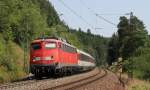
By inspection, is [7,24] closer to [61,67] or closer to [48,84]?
[61,67]

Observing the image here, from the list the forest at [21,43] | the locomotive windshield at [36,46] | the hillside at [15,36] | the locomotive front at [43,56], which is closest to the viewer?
the locomotive front at [43,56]

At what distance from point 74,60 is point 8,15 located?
16453 mm

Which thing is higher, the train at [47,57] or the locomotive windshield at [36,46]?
the locomotive windshield at [36,46]

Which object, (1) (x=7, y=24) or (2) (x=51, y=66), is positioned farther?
(1) (x=7, y=24)

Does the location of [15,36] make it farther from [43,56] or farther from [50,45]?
[43,56]

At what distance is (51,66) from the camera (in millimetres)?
38969

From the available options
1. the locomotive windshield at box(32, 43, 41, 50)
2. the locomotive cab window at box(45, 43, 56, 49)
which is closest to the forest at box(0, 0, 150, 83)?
the locomotive windshield at box(32, 43, 41, 50)

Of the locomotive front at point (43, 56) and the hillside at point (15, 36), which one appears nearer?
the locomotive front at point (43, 56)

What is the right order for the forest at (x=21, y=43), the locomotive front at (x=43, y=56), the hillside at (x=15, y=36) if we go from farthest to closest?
the forest at (x=21, y=43) → the hillside at (x=15, y=36) → the locomotive front at (x=43, y=56)

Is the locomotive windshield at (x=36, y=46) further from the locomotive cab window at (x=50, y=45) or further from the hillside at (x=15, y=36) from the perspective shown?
the hillside at (x=15, y=36)

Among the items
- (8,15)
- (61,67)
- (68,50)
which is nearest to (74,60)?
(68,50)

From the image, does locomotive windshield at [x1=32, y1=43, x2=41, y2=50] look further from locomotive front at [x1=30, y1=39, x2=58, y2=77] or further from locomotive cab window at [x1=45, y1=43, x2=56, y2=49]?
locomotive cab window at [x1=45, y1=43, x2=56, y2=49]

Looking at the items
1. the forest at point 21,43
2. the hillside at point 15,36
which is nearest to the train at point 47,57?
the hillside at point 15,36

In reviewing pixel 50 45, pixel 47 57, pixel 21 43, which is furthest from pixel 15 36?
pixel 47 57
